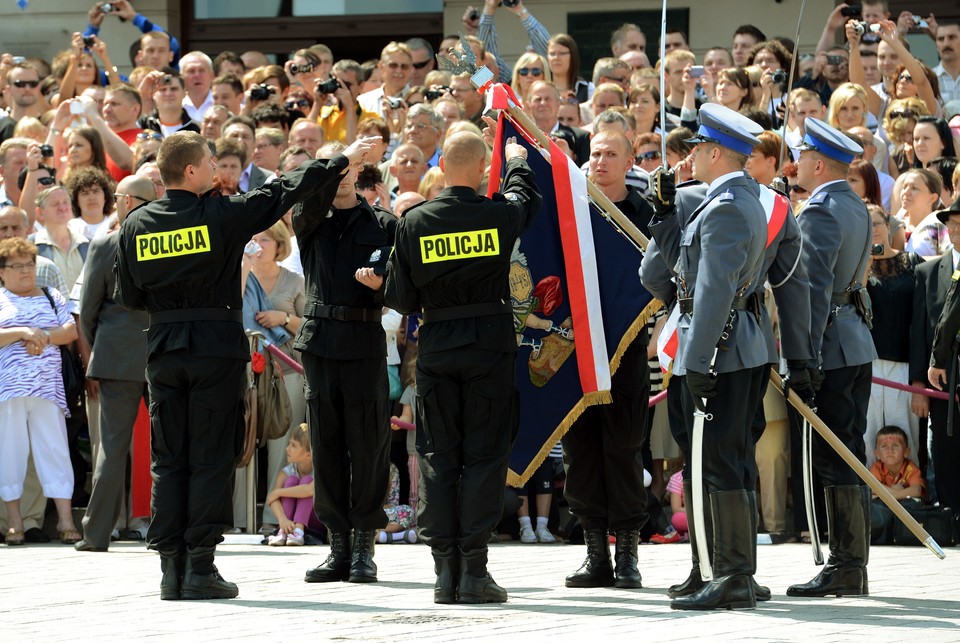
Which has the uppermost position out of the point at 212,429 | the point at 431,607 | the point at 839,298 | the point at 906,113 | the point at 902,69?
the point at 902,69

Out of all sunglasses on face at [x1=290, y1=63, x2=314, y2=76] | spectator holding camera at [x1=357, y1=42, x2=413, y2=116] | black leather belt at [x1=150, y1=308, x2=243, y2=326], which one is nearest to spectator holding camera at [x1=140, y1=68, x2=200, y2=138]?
sunglasses on face at [x1=290, y1=63, x2=314, y2=76]

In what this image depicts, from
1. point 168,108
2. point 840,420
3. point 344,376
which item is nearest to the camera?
point 840,420

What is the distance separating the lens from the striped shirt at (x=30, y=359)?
1116 centimetres

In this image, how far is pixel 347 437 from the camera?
8.43m

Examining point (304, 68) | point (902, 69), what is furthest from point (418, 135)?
point (902, 69)

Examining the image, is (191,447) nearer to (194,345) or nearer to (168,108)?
(194,345)

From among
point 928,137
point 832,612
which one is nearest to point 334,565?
point 832,612

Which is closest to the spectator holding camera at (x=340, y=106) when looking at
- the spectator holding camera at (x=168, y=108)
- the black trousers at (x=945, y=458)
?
the spectator holding camera at (x=168, y=108)

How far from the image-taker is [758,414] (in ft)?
26.9

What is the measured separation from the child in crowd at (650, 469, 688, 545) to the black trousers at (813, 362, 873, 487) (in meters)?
3.01

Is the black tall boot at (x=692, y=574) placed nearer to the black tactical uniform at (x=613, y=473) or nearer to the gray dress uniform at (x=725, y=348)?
the gray dress uniform at (x=725, y=348)

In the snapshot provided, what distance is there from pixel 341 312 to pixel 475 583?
5.30 feet

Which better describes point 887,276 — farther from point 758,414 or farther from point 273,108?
point 273,108

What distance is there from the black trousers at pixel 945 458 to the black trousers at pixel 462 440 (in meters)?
4.26
